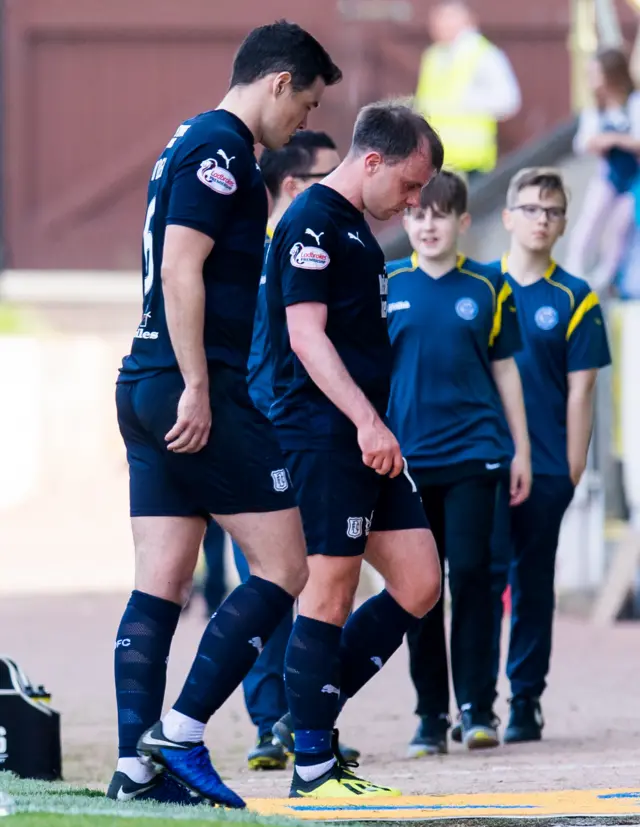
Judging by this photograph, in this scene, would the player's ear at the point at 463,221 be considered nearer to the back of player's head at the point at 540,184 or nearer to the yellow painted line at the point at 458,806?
the back of player's head at the point at 540,184

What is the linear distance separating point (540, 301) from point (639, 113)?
183 inches

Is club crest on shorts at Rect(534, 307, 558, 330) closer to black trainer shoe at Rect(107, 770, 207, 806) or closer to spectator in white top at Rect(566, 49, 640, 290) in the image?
black trainer shoe at Rect(107, 770, 207, 806)

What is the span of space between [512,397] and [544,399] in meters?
0.42

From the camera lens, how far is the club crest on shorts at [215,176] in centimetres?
486

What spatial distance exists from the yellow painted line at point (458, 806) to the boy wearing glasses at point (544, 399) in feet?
6.34

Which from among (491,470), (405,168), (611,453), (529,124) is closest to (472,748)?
(491,470)

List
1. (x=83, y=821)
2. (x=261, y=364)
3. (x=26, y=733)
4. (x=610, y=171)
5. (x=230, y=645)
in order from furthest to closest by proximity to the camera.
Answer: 1. (x=610, y=171)
2. (x=261, y=364)
3. (x=26, y=733)
4. (x=230, y=645)
5. (x=83, y=821)

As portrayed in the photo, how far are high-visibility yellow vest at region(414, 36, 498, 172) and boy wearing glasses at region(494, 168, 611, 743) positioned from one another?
6.67 m

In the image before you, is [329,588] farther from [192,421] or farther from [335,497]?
[192,421]

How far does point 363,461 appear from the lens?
17.4ft

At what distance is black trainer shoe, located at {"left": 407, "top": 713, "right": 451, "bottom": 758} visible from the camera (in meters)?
6.67

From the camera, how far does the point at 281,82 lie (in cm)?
502

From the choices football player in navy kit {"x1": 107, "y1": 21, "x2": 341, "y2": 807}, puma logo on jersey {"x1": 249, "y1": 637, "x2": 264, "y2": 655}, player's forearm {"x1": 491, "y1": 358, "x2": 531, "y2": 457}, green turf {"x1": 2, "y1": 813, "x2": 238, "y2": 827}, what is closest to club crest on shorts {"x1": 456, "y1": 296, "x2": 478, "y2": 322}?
player's forearm {"x1": 491, "y1": 358, "x2": 531, "y2": 457}

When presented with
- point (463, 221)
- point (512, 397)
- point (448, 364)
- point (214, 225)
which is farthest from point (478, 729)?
point (214, 225)
